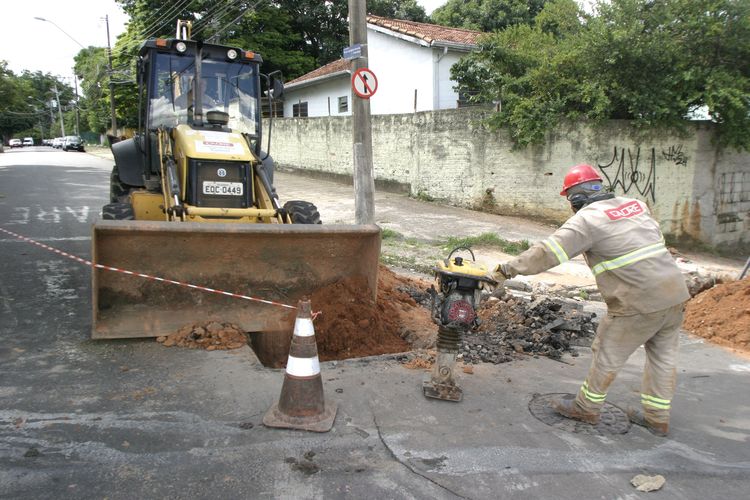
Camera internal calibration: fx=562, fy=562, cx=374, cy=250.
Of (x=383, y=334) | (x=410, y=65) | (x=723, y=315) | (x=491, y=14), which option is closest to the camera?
(x=383, y=334)

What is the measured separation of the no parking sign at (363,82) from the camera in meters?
9.10

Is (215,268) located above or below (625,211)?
below

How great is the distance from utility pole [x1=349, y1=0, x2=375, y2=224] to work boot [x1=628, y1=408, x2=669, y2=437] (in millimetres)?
6592

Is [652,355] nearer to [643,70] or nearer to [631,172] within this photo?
[631,172]

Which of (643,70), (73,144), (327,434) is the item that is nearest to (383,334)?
(327,434)

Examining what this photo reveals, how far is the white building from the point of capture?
19.7m

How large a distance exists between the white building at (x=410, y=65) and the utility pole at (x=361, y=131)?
924 centimetres

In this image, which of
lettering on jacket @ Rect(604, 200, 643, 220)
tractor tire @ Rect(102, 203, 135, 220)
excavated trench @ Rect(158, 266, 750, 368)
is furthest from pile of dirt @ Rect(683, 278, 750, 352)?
tractor tire @ Rect(102, 203, 135, 220)

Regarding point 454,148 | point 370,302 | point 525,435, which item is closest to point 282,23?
point 454,148

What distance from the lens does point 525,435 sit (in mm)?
3641

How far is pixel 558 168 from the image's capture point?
1274 cm

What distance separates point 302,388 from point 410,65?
62.1ft

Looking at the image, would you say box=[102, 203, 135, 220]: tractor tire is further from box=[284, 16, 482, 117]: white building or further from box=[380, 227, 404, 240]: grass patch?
box=[284, 16, 482, 117]: white building

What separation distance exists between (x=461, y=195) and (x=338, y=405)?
37.2 feet
